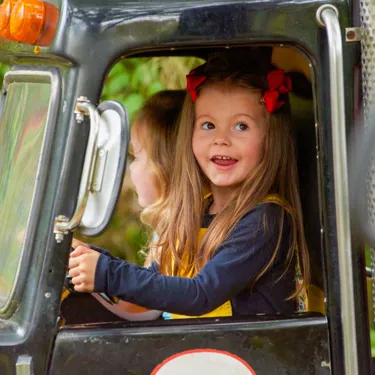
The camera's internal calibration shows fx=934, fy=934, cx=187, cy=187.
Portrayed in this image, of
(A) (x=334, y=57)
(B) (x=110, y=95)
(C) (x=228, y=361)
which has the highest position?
(B) (x=110, y=95)

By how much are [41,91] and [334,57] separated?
75 cm

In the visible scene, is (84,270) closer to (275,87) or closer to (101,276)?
(101,276)

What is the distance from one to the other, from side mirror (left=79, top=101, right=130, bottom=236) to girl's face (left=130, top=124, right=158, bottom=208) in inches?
39.9

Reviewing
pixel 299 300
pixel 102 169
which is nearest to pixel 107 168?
pixel 102 169

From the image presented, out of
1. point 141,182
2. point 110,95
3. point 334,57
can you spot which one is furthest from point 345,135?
point 110,95

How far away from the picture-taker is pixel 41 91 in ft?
7.66

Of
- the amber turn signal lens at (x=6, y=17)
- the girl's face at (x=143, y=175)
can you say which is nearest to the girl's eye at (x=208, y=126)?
the girl's face at (x=143, y=175)

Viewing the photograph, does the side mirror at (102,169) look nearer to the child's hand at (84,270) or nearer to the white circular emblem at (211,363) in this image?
the child's hand at (84,270)

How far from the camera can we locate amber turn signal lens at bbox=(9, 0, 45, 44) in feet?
7.09

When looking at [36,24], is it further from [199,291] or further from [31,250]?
[199,291]

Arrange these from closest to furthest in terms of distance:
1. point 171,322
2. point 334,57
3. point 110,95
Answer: point 334,57 < point 171,322 < point 110,95

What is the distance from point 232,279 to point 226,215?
27 cm

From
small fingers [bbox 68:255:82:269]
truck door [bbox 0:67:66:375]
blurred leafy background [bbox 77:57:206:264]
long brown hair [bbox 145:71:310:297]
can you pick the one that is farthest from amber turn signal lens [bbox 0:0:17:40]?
long brown hair [bbox 145:71:310:297]

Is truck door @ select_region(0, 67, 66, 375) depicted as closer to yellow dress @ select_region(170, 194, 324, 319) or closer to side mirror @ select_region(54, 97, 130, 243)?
side mirror @ select_region(54, 97, 130, 243)
